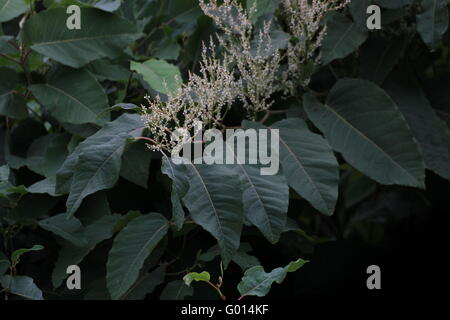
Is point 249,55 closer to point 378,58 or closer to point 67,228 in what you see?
point 378,58

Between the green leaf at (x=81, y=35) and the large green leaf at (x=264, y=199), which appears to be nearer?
the large green leaf at (x=264, y=199)

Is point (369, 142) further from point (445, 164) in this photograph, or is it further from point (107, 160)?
point (107, 160)

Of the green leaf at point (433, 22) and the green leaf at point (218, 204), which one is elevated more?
the green leaf at point (433, 22)

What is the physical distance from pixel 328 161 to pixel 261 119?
0.37 meters

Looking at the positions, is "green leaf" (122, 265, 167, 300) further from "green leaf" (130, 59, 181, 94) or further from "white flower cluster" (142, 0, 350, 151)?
"green leaf" (130, 59, 181, 94)

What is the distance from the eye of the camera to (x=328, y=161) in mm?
1514

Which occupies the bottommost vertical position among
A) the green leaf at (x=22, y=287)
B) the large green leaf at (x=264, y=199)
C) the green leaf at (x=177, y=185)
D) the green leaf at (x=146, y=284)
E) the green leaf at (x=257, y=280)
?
the green leaf at (x=146, y=284)

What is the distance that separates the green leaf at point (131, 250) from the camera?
1.36 meters

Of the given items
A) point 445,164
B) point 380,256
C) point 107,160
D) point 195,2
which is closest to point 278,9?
point 195,2

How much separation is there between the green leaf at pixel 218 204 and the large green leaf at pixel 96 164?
0.55 feet

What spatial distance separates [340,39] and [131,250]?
2.81 feet

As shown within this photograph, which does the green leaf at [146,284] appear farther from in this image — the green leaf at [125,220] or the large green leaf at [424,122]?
the large green leaf at [424,122]

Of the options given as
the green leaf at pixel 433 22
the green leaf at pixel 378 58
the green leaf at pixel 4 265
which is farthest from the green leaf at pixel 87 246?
the green leaf at pixel 433 22

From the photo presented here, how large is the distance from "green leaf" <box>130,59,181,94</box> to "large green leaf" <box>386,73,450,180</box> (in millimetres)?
689
